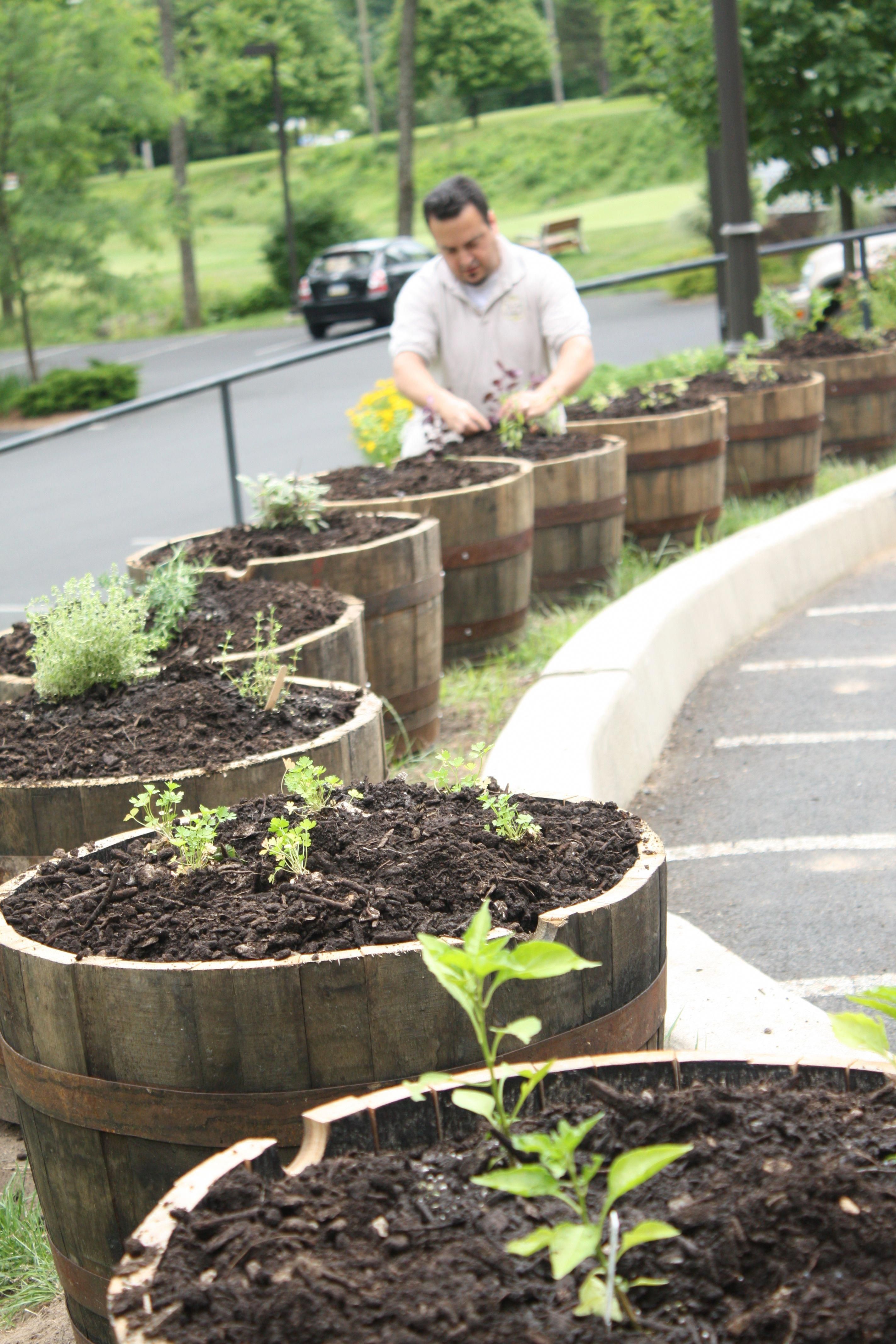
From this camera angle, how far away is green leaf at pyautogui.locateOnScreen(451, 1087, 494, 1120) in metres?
1.47

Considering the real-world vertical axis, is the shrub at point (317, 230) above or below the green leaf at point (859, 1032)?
above

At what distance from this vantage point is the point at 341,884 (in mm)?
2195

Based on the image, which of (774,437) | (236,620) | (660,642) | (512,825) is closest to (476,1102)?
(512,825)

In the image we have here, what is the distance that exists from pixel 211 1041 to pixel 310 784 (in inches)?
25.2

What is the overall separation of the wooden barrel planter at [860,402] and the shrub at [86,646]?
6.45 m

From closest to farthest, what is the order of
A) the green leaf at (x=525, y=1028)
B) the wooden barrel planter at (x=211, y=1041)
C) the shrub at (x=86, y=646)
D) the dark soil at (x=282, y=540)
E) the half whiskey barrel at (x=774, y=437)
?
the green leaf at (x=525, y=1028)
the wooden barrel planter at (x=211, y=1041)
the shrub at (x=86, y=646)
the dark soil at (x=282, y=540)
the half whiskey barrel at (x=774, y=437)

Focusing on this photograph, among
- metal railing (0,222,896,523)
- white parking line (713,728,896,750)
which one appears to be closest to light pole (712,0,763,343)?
metal railing (0,222,896,523)

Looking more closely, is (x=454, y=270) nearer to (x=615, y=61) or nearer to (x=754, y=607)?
(x=754, y=607)

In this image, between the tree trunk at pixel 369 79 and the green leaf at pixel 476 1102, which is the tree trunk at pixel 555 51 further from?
the green leaf at pixel 476 1102

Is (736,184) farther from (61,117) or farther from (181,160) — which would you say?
(181,160)

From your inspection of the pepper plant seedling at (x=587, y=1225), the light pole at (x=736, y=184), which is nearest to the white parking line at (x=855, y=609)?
the light pole at (x=736, y=184)

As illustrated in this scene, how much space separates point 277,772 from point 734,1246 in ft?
5.29

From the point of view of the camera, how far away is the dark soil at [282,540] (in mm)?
4621

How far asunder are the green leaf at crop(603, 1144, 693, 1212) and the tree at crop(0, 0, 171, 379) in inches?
1038
